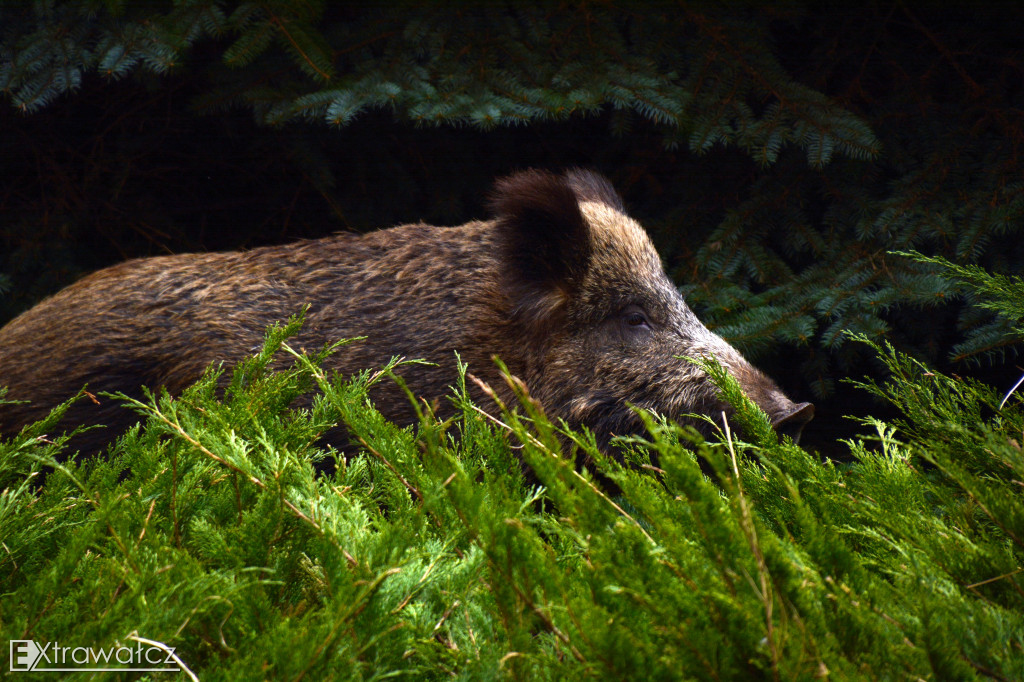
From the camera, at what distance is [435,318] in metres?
3.03

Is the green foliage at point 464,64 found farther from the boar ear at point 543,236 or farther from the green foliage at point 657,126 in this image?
the boar ear at point 543,236

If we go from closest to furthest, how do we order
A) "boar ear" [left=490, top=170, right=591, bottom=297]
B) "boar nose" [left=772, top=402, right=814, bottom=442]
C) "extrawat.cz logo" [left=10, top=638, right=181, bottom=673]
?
"extrawat.cz logo" [left=10, top=638, right=181, bottom=673]
"boar nose" [left=772, top=402, right=814, bottom=442]
"boar ear" [left=490, top=170, right=591, bottom=297]

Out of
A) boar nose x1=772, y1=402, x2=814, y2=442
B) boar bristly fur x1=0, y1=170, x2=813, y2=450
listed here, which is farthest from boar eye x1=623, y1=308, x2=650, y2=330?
boar nose x1=772, y1=402, x2=814, y2=442

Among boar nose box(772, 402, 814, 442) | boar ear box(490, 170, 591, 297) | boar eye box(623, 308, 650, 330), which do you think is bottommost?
boar nose box(772, 402, 814, 442)

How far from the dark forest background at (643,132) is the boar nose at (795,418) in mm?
578

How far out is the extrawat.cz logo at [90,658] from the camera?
916mm

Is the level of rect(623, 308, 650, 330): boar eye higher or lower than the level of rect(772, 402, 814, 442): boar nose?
higher

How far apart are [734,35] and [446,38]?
1.42 meters

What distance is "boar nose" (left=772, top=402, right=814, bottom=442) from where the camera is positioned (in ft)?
8.41

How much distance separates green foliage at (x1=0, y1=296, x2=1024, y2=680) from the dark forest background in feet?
6.36

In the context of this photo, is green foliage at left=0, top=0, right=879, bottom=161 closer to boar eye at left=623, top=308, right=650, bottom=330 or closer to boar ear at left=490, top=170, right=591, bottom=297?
boar ear at left=490, top=170, right=591, bottom=297

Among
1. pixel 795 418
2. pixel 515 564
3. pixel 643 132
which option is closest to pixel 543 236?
pixel 795 418

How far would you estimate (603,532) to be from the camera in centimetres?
110

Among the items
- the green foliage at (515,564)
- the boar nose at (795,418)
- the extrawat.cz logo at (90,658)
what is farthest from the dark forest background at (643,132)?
the extrawat.cz logo at (90,658)
